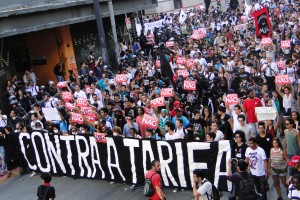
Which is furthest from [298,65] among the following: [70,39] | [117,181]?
[70,39]

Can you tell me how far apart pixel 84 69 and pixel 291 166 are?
13.1 metres

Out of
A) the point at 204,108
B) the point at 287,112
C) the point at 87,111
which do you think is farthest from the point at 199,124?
the point at 87,111

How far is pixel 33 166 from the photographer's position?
1251 cm

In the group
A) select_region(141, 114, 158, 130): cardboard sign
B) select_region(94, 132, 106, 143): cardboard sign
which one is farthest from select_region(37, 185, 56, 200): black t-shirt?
select_region(141, 114, 158, 130): cardboard sign

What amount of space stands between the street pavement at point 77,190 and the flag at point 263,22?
8.83 metres

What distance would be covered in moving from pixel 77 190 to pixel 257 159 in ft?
15.0

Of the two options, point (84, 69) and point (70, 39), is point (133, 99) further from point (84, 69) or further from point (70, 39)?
point (70, 39)

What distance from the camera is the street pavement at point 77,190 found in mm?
10385

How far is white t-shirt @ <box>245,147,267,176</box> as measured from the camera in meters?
8.52

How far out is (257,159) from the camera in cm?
851

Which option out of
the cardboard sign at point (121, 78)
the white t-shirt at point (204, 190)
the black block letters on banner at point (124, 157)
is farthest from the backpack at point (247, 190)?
the cardboard sign at point (121, 78)

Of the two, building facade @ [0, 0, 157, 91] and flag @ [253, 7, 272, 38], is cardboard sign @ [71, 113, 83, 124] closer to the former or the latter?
building facade @ [0, 0, 157, 91]

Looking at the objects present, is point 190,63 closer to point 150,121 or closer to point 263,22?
point 263,22

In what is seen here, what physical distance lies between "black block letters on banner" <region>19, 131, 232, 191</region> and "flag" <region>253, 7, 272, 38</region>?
8.93 metres
